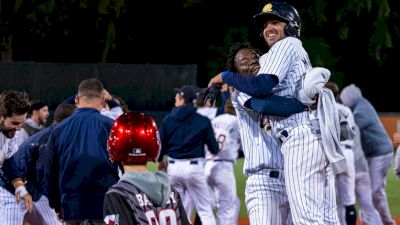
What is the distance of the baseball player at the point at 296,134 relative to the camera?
6.33 m

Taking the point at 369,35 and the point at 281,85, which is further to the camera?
the point at 369,35

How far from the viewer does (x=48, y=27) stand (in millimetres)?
31062

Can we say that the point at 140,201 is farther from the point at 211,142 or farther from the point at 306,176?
the point at 211,142

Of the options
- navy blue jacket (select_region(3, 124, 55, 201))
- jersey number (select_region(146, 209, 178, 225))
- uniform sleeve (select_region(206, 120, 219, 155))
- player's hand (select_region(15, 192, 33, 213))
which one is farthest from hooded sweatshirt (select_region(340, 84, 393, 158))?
jersey number (select_region(146, 209, 178, 225))

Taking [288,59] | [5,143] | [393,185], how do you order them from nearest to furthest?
[288,59] → [5,143] → [393,185]

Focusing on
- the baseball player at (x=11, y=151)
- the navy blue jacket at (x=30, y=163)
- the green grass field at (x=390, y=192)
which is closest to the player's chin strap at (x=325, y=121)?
the navy blue jacket at (x=30, y=163)

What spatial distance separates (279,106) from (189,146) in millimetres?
6268

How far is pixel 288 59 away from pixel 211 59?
26.9m

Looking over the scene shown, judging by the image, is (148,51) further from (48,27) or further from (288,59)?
(288,59)

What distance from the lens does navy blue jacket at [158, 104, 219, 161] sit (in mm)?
12570

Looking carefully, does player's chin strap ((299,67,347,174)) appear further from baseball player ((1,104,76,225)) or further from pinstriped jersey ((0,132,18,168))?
→ pinstriped jersey ((0,132,18,168))

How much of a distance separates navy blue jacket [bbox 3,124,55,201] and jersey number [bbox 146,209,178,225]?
122 inches

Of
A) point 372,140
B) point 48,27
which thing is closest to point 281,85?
point 372,140

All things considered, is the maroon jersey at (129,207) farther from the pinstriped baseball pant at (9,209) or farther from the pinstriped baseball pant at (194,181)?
the pinstriped baseball pant at (194,181)
